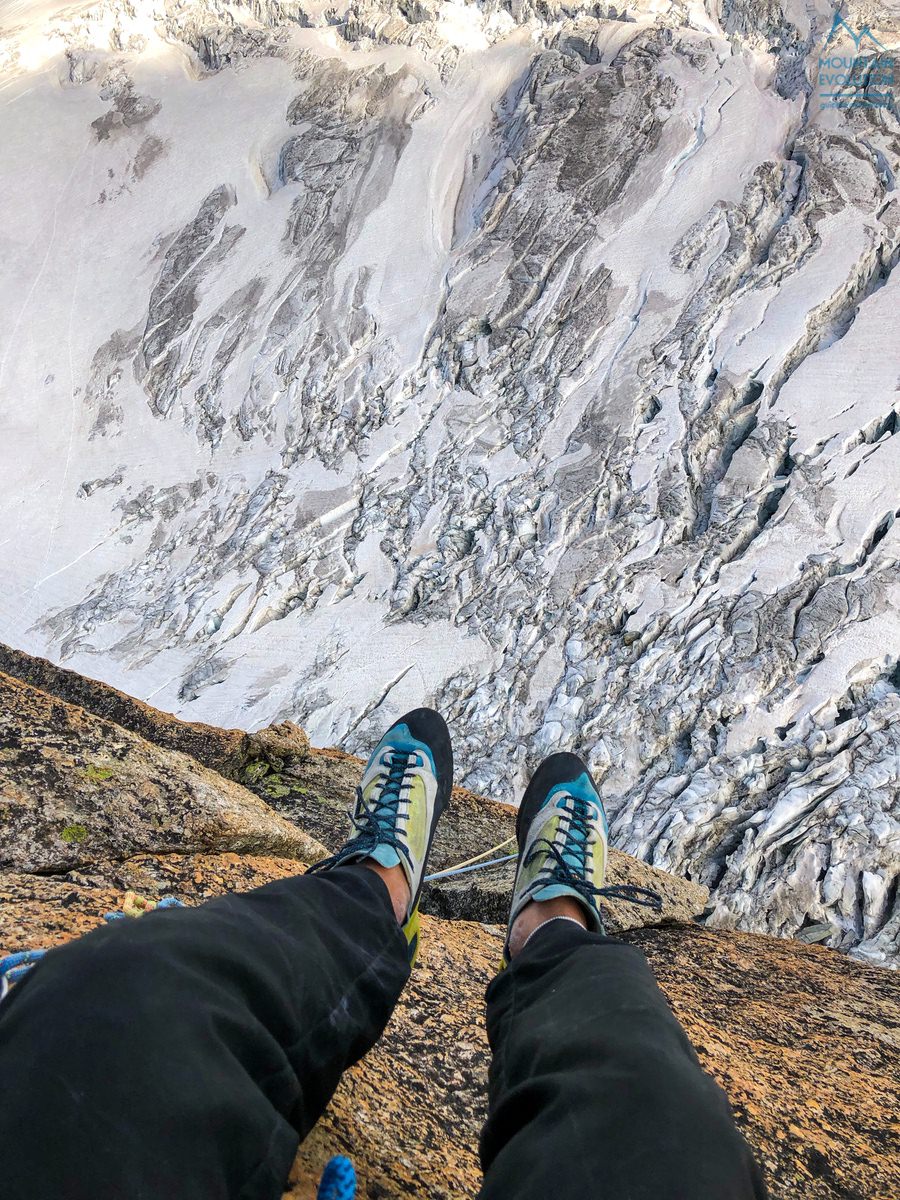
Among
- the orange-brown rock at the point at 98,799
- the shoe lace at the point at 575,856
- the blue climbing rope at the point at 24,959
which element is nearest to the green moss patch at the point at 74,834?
the orange-brown rock at the point at 98,799

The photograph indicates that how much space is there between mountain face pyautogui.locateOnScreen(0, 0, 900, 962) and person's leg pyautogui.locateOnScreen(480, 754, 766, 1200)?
4.34m

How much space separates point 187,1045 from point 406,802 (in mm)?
1170

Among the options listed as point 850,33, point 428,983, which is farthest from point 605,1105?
point 850,33

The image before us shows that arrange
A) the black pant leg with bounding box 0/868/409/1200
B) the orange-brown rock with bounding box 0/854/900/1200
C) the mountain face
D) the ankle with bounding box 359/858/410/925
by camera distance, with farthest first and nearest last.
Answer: the mountain face
the ankle with bounding box 359/858/410/925
the orange-brown rock with bounding box 0/854/900/1200
the black pant leg with bounding box 0/868/409/1200

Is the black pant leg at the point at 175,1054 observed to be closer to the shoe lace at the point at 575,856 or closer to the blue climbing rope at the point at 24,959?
Result: the blue climbing rope at the point at 24,959

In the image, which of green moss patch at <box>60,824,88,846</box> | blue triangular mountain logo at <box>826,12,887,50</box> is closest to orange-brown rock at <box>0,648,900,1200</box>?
green moss patch at <box>60,824,88,846</box>

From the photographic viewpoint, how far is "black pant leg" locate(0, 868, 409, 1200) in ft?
2.53

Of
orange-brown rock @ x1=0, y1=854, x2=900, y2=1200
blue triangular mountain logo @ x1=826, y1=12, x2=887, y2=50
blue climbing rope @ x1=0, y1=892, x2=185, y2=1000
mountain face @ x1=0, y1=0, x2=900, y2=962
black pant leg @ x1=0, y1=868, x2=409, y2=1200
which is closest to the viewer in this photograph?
black pant leg @ x1=0, y1=868, x2=409, y2=1200

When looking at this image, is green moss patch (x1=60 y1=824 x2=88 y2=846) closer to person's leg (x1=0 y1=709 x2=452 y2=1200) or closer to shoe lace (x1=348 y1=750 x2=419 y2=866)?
shoe lace (x1=348 y1=750 x2=419 y2=866)

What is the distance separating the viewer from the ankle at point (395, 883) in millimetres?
1616

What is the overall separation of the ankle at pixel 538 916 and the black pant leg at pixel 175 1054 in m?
0.58

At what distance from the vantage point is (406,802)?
6.66 ft

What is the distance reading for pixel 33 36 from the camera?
1466cm

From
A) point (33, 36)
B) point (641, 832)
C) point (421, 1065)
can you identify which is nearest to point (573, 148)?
point (641, 832)
